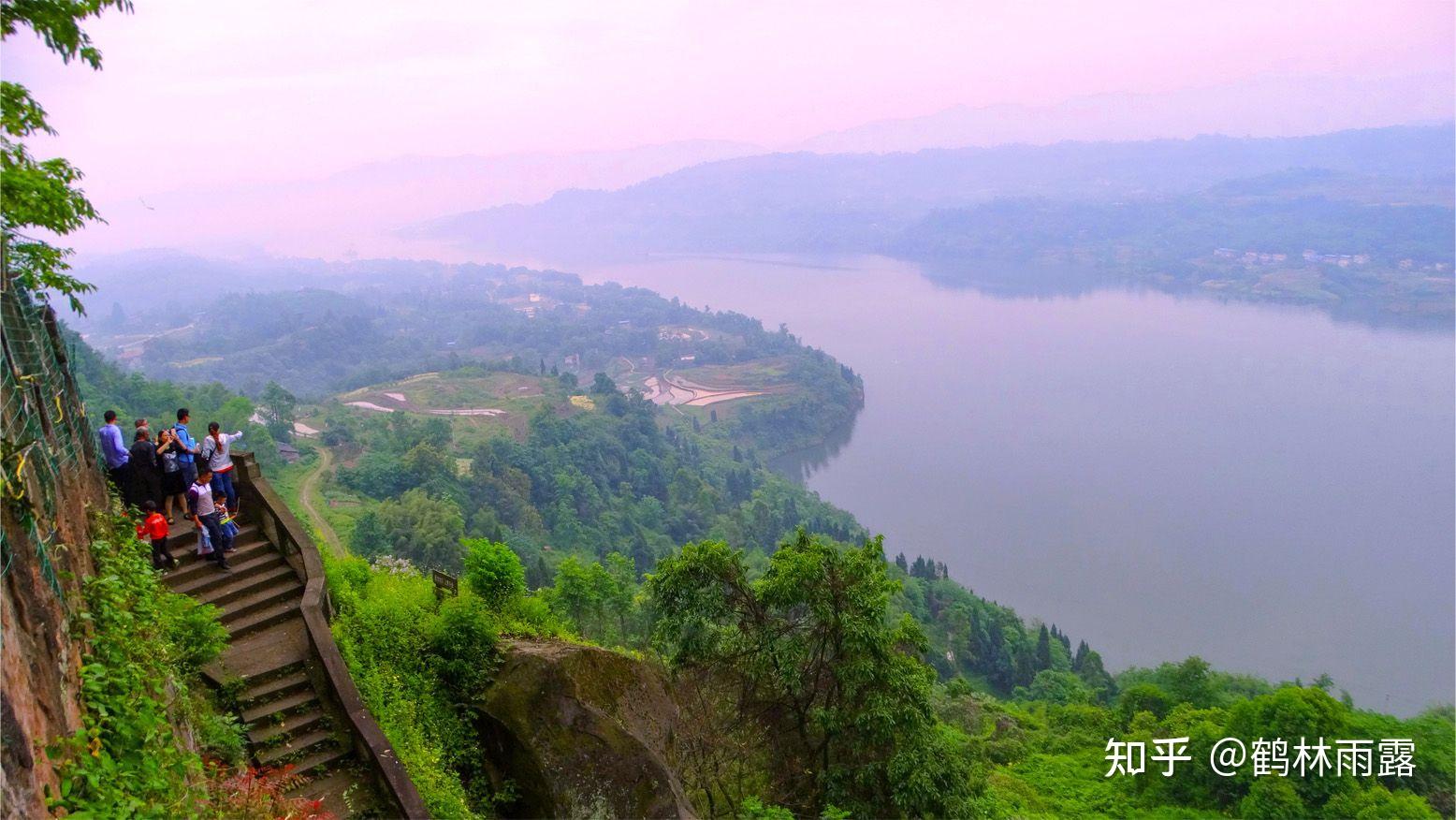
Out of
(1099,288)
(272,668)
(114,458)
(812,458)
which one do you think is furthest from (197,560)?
(1099,288)

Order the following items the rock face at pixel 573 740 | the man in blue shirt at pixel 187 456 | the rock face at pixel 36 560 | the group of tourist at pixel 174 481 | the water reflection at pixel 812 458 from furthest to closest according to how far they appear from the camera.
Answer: the water reflection at pixel 812 458
the man in blue shirt at pixel 187 456
the rock face at pixel 573 740
the group of tourist at pixel 174 481
the rock face at pixel 36 560

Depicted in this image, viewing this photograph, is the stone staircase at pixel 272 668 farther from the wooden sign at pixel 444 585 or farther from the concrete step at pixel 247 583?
the wooden sign at pixel 444 585

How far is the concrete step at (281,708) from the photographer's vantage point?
5.65 meters

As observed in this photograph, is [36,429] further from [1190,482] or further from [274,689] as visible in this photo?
[1190,482]

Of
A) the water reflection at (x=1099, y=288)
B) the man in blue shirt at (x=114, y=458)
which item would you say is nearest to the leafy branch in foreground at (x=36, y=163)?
the man in blue shirt at (x=114, y=458)

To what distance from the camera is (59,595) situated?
4.03 m

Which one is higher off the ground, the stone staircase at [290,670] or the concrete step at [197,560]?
the concrete step at [197,560]

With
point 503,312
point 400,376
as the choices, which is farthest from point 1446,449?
point 503,312

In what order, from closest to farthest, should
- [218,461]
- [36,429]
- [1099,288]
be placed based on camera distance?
[36,429] < [218,461] < [1099,288]

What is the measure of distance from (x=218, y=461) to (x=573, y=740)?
144 inches

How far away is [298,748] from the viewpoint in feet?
18.3

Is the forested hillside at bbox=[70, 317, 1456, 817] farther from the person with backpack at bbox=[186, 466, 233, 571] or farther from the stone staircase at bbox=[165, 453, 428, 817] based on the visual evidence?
the person with backpack at bbox=[186, 466, 233, 571]

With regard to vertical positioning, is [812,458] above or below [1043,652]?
below

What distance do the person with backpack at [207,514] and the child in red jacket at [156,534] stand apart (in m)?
0.23
